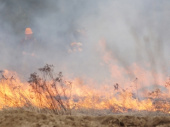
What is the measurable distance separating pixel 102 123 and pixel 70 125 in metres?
5.60

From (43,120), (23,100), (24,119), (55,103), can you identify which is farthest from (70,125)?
(23,100)

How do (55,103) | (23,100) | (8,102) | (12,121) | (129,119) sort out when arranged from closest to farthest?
(12,121) → (129,119) → (55,103) → (8,102) → (23,100)

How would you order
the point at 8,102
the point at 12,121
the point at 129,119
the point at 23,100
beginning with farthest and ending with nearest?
the point at 23,100 → the point at 8,102 → the point at 129,119 → the point at 12,121

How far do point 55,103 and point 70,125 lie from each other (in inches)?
5392

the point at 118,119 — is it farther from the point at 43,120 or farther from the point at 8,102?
the point at 8,102

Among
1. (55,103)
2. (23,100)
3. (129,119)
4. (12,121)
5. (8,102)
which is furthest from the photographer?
(23,100)

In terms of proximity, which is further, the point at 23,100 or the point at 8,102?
the point at 23,100

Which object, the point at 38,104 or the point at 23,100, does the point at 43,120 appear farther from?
the point at 23,100

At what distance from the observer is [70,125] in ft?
96.9

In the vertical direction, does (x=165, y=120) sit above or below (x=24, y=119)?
below

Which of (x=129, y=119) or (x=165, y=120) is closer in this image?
(x=165, y=120)

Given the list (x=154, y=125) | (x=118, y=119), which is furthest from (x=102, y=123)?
(x=154, y=125)

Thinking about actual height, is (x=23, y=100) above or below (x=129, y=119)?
above

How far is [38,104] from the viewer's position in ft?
604
